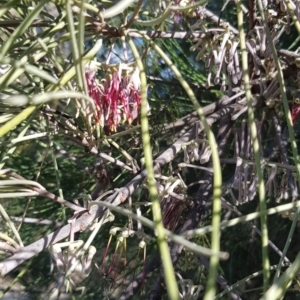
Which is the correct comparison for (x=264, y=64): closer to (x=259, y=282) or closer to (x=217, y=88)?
(x=217, y=88)

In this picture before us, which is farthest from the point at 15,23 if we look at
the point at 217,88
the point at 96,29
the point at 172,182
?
the point at 217,88

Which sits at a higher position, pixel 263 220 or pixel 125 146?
pixel 125 146

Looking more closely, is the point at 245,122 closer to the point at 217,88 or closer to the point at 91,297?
the point at 217,88

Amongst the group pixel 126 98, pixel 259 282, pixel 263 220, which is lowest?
pixel 259 282

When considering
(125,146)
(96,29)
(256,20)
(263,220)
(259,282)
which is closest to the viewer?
(263,220)

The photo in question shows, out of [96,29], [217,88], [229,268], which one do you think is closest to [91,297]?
[229,268]

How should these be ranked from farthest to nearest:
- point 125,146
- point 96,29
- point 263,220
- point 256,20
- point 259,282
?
point 259,282, point 125,146, point 256,20, point 96,29, point 263,220

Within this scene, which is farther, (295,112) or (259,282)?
(259,282)
